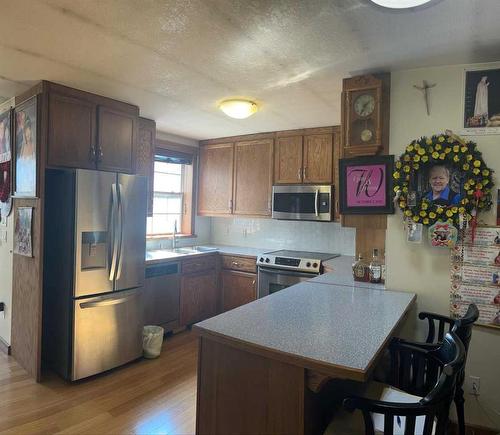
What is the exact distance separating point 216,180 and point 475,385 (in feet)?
11.1

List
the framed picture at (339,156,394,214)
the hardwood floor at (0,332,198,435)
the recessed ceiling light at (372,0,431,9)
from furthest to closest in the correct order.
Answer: the framed picture at (339,156,394,214)
the hardwood floor at (0,332,198,435)
the recessed ceiling light at (372,0,431,9)

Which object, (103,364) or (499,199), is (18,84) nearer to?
(103,364)

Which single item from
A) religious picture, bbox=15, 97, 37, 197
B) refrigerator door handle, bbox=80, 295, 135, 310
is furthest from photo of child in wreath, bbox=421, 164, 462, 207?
religious picture, bbox=15, 97, 37, 197

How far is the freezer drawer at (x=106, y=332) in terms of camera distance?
2.73 meters

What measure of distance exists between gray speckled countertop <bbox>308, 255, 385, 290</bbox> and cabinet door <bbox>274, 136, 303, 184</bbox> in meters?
1.01

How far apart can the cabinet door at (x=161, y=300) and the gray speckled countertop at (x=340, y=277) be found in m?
1.62

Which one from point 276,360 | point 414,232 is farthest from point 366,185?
point 276,360

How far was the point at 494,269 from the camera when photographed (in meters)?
2.09

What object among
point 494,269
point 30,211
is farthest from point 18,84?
point 494,269

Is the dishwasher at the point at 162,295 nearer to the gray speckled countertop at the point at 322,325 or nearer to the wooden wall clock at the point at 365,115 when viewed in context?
the gray speckled countertop at the point at 322,325

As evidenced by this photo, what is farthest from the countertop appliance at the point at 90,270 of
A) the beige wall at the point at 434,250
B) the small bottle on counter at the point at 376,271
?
the beige wall at the point at 434,250

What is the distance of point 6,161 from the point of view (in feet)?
10.4

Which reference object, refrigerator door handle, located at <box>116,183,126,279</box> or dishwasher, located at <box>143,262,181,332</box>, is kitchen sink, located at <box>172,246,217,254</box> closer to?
dishwasher, located at <box>143,262,181,332</box>

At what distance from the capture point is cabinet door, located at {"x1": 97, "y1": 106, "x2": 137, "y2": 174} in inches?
118
